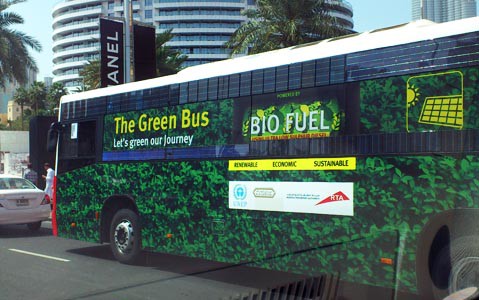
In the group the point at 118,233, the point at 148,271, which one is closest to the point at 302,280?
the point at 148,271

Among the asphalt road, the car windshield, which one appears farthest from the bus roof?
the car windshield

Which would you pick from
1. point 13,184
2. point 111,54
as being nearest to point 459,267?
point 13,184

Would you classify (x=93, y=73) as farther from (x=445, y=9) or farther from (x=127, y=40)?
(x=445, y=9)

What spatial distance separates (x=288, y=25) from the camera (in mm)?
22312

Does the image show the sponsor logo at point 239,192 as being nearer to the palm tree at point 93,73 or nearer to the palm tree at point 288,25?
the palm tree at point 288,25

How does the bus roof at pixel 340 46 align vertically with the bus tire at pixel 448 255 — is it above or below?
above

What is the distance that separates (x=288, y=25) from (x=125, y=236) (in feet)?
51.8

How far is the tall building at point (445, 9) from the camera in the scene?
11188mm

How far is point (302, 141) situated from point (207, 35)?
11832 centimetres

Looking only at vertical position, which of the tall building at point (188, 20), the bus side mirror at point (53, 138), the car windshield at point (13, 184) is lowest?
the car windshield at point (13, 184)

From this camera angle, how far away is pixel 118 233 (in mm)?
8750

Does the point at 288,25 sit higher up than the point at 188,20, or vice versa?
the point at 188,20

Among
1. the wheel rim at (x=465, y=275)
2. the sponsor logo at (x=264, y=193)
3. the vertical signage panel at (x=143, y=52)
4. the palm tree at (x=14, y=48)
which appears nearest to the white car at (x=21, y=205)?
the vertical signage panel at (x=143, y=52)

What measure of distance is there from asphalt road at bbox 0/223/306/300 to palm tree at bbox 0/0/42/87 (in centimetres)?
2105
